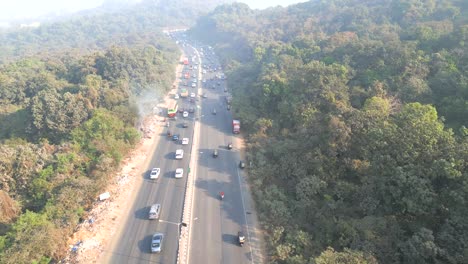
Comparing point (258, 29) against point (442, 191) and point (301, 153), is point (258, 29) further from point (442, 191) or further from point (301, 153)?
point (442, 191)

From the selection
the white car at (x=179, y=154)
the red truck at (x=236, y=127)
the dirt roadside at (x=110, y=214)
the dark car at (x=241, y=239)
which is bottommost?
the dirt roadside at (x=110, y=214)

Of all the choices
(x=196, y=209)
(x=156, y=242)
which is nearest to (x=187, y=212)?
(x=196, y=209)

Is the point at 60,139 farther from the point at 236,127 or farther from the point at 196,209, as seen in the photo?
the point at 236,127

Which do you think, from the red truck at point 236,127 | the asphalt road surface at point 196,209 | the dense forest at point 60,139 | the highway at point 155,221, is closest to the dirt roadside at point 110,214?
the highway at point 155,221

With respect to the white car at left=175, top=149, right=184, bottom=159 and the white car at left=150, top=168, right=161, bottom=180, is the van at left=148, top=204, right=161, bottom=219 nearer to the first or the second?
the white car at left=150, top=168, right=161, bottom=180

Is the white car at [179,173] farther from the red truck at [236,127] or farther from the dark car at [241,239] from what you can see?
the red truck at [236,127]

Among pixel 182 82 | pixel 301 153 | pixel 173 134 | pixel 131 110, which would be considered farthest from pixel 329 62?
pixel 182 82
